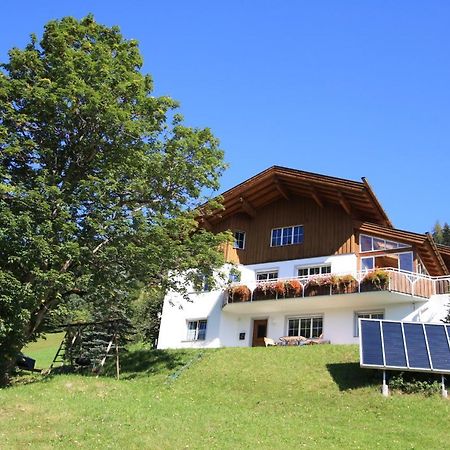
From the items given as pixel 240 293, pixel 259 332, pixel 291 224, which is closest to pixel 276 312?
pixel 259 332

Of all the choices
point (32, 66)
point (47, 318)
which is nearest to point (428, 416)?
point (47, 318)

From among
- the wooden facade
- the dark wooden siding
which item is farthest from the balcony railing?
the dark wooden siding

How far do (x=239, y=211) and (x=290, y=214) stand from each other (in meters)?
3.23

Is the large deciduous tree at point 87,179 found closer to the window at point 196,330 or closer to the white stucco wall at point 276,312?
the white stucco wall at point 276,312

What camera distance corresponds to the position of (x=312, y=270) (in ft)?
96.0

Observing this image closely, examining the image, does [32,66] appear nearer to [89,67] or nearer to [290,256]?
[89,67]

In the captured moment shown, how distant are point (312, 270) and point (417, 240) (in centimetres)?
576

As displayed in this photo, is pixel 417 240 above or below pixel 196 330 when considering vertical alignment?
above

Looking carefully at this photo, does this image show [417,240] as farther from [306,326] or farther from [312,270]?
[306,326]

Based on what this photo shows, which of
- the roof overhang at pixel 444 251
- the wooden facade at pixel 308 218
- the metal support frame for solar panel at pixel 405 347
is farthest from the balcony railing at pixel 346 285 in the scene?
the metal support frame for solar panel at pixel 405 347

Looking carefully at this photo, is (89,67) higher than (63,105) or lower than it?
higher

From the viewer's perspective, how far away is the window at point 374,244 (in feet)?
91.4

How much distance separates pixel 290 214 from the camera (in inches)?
1228

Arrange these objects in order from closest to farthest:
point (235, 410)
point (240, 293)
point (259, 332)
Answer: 1. point (235, 410)
2. point (240, 293)
3. point (259, 332)
